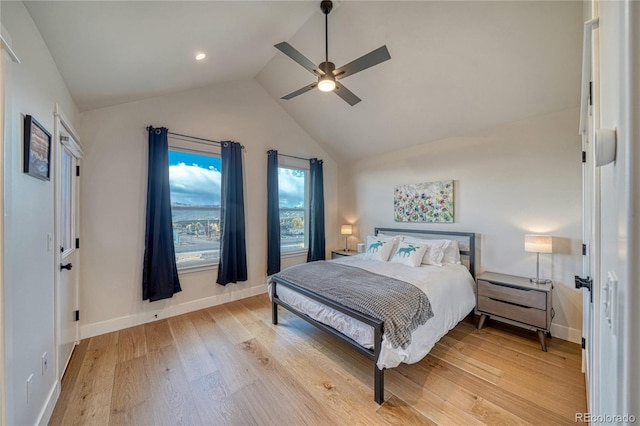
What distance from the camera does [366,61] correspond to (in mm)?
2023

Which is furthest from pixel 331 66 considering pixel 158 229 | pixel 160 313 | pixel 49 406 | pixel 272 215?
pixel 160 313

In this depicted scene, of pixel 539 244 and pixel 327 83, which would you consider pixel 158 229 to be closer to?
pixel 327 83

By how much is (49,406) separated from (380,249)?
3.36 meters

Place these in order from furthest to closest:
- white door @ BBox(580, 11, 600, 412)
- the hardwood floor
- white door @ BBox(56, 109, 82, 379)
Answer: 1. white door @ BBox(56, 109, 82, 379)
2. the hardwood floor
3. white door @ BBox(580, 11, 600, 412)

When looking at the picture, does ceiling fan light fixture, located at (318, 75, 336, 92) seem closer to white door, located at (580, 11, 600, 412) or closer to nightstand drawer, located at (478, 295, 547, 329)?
white door, located at (580, 11, 600, 412)

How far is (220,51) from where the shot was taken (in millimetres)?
2775

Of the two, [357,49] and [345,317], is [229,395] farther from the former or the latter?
[357,49]

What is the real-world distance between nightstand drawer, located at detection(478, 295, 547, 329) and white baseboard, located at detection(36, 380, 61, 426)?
3.85 meters

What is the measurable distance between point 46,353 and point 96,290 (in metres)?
1.36

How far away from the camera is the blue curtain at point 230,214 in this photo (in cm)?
376

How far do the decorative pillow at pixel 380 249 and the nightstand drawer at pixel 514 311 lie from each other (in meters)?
1.16

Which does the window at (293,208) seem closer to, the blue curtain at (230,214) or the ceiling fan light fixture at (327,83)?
the blue curtain at (230,214)

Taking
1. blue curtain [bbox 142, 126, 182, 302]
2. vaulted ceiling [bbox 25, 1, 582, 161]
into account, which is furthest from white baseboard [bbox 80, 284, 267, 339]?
vaulted ceiling [bbox 25, 1, 582, 161]

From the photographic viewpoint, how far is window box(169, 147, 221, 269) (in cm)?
356
